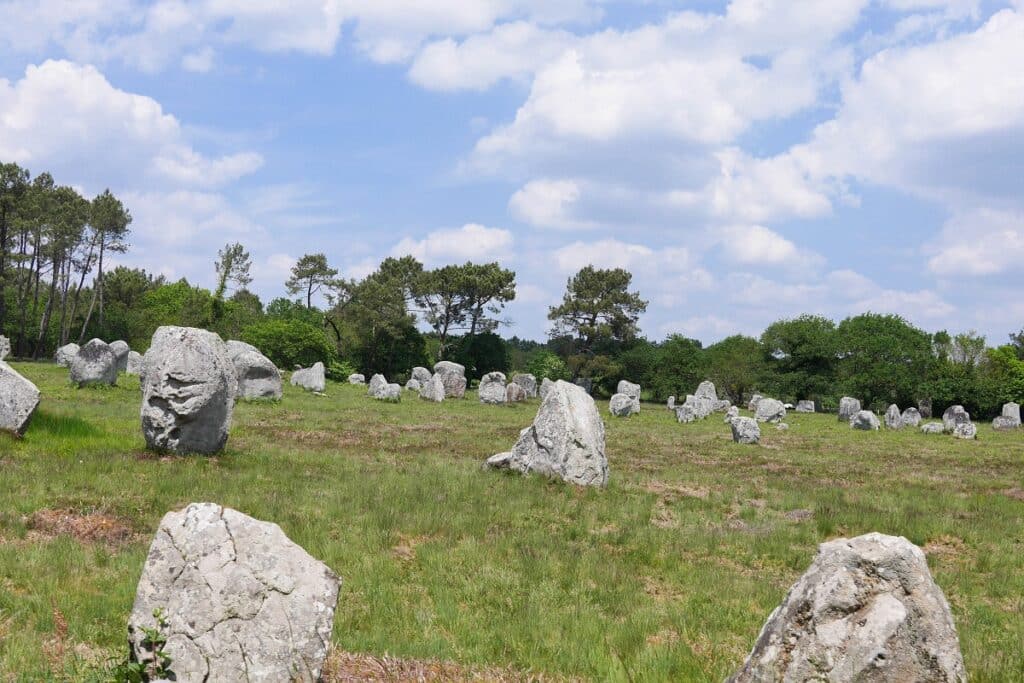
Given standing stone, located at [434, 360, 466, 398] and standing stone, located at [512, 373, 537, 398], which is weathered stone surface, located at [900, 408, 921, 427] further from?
standing stone, located at [434, 360, 466, 398]

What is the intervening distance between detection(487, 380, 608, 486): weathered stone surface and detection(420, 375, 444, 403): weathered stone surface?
32.4 m

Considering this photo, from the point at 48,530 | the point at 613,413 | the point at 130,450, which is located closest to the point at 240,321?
the point at 613,413

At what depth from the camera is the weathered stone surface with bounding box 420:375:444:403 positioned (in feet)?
167

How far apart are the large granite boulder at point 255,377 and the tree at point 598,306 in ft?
168

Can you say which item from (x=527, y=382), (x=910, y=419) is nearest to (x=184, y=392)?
(x=910, y=419)

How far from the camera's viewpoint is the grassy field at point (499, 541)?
7.41 m

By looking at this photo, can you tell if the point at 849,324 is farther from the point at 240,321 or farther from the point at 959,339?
the point at 240,321

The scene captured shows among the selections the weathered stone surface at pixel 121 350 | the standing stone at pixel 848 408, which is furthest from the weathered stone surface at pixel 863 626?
the standing stone at pixel 848 408

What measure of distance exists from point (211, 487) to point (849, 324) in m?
87.7

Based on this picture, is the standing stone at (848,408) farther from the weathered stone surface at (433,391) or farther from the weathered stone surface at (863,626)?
the weathered stone surface at (863,626)

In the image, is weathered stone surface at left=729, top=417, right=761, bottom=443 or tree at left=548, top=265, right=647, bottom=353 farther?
tree at left=548, top=265, right=647, bottom=353

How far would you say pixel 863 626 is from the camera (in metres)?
4.92

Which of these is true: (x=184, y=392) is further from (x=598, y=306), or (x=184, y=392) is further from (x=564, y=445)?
(x=598, y=306)

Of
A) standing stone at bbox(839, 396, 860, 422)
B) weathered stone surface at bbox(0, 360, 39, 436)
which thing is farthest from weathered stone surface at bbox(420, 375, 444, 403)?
weathered stone surface at bbox(0, 360, 39, 436)
